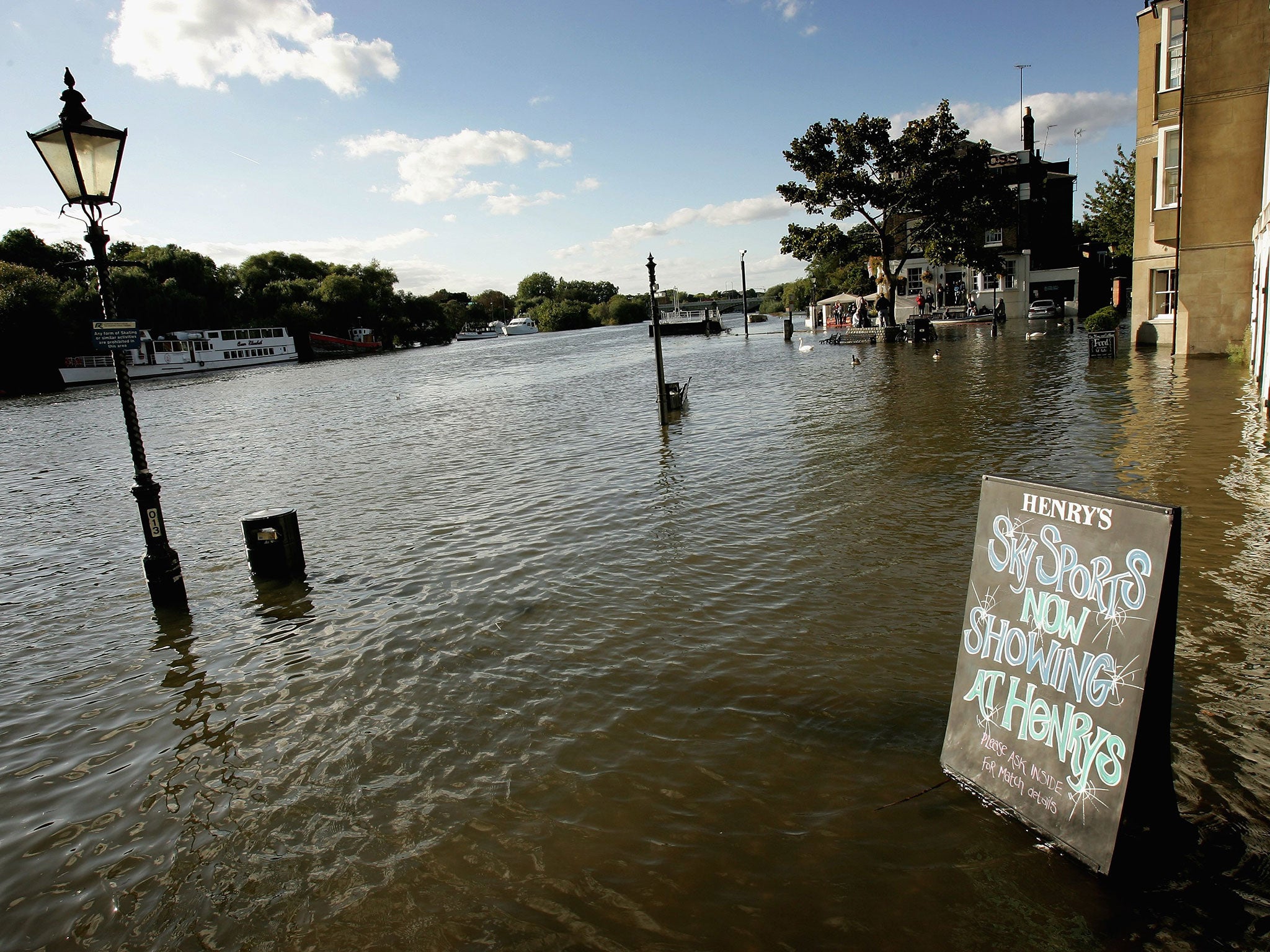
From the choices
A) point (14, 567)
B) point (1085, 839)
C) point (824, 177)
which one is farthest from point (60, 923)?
point (824, 177)

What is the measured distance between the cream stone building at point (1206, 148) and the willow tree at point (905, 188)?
62.7 feet

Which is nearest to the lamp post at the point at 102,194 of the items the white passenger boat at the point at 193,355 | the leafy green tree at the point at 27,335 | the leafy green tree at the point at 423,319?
the white passenger boat at the point at 193,355

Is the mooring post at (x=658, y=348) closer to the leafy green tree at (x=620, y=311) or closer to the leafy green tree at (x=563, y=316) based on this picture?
the leafy green tree at (x=563, y=316)

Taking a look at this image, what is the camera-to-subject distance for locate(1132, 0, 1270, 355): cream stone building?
19000 mm

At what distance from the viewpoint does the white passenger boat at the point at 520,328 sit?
17088 centimetres

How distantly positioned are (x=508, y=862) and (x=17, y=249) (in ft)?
346

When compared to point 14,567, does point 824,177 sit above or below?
above

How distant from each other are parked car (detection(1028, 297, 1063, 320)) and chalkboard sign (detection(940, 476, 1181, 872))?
52.1 meters

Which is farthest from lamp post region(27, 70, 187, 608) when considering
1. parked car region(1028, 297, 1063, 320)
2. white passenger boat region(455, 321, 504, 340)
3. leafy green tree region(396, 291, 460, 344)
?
white passenger boat region(455, 321, 504, 340)

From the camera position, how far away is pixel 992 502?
12.9 feet

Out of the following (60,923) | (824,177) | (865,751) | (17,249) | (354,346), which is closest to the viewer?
(60,923)

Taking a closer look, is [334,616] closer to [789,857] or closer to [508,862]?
[508,862]

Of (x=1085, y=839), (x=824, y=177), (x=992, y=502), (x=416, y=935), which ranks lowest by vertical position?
Result: (x=416, y=935)

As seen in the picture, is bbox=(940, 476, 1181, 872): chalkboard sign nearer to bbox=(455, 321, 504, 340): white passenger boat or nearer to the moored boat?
the moored boat
